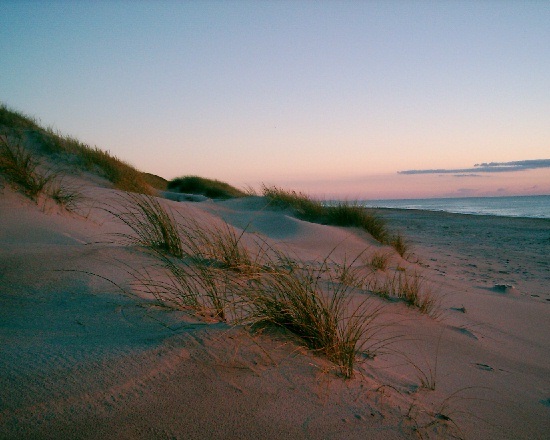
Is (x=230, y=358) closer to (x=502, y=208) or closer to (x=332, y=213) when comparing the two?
(x=332, y=213)

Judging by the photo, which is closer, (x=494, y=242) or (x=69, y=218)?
(x=69, y=218)

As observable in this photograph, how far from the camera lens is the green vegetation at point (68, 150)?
837 cm

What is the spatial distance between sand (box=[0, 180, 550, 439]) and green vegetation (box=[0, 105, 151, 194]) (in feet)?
21.5

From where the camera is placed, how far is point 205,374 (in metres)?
1.51

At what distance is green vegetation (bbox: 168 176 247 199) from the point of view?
16.7 m

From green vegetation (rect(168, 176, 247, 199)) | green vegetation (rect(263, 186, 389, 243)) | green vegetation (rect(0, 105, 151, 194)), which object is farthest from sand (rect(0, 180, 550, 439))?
green vegetation (rect(168, 176, 247, 199))

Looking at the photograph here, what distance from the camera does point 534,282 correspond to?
18.0 ft

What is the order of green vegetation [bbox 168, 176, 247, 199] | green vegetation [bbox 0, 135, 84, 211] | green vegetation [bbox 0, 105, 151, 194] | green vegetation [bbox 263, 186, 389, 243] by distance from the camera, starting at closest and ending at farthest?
green vegetation [bbox 0, 135, 84, 211], green vegetation [bbox 263, 186, 389, 243], green vegetation [bbox 0, 105, 151, 194], green vegetation [bbox 168, 176, 247, 199]

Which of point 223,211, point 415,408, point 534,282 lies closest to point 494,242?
point 534,282

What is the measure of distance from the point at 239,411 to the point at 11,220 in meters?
3.46

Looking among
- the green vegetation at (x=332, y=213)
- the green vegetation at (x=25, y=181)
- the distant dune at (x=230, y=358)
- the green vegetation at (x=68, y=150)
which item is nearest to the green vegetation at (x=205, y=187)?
the green vegetation at (x=332, y=213)

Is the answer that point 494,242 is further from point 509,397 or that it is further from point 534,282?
point 509,397

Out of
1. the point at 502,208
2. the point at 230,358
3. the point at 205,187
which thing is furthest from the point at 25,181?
the point at 502,208

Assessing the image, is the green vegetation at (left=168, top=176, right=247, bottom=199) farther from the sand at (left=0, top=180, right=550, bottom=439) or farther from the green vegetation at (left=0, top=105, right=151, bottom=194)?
the sand at (left=0, top=180, right=550, bottom=439)
